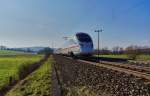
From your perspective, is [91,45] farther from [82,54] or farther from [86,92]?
[86,92]

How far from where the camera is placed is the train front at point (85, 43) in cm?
4491

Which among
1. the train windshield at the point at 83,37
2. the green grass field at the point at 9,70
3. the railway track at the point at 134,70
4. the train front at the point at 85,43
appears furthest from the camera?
the train windshield at the point at 83,37

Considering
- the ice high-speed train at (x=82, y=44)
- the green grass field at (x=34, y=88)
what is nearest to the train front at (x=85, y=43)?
the ice high-speed train at (x=82, y=44)

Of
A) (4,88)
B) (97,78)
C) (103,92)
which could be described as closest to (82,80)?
(97,78)

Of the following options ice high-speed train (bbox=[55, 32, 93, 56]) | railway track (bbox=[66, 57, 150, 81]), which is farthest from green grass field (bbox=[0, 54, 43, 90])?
railway track (bbox=[66, 57, 150, 81])

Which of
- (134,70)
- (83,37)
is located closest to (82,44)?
(83,37)

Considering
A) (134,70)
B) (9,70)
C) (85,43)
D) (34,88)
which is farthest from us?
(9,70)

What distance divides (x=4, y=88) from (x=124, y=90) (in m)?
16.6

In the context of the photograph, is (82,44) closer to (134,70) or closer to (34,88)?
(134,70)

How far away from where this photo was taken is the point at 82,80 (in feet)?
62.1

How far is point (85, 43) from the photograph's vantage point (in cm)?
4541

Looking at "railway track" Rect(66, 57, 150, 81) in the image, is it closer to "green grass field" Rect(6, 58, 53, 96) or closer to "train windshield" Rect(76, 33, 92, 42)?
"green grass field" Rect(6, 58, 53, 96)

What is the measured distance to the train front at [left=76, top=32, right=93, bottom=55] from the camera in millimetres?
44906

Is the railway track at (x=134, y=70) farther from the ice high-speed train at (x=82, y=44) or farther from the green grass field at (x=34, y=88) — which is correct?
the ice high-speed train at (x=82, y=44)
